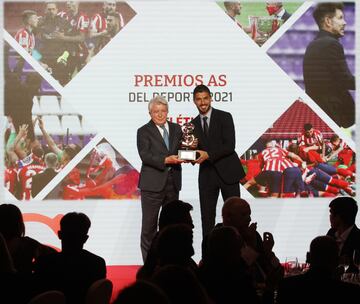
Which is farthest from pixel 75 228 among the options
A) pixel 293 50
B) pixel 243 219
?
pixel 293 50

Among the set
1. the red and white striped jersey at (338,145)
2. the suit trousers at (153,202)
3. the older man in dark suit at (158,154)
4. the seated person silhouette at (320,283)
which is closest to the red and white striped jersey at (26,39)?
the older man in dark suit at (158,154)

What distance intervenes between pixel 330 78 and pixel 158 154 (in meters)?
2.08

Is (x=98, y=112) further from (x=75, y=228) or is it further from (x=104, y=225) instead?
(x=75, y=228)

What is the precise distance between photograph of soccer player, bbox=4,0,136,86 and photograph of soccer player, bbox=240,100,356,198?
1.77 m

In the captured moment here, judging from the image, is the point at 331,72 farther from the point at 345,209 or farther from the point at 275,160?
the point at 345,209

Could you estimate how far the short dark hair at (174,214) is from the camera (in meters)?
5.09

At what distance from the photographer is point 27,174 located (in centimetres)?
839

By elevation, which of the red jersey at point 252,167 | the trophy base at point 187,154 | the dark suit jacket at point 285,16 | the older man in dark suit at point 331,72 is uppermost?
the dark suit jacket at point 285,16

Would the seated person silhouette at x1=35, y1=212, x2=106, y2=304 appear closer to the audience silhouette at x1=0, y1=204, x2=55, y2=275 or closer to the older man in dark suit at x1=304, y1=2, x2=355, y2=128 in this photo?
the audience silhouette at x1=0, y1=204, x2=55, y2=275

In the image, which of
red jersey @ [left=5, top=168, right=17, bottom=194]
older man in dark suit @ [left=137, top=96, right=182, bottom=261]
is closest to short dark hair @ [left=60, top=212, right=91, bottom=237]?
older man in dark suit @ [left=137, top=96, right=182, bottom=261]

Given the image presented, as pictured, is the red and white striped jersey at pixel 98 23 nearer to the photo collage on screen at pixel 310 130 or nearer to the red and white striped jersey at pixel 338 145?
the photo collage on screen at pixel 310 130

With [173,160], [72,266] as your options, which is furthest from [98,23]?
[72,266]

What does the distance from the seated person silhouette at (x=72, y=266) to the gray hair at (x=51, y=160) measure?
13.1ft

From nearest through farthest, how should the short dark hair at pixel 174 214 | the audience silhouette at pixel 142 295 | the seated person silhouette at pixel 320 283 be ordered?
the audience silhouette at pixel 142 295 → the seated person silhouette at pixel 320 283 → the short dark hair at pixel 174 214
